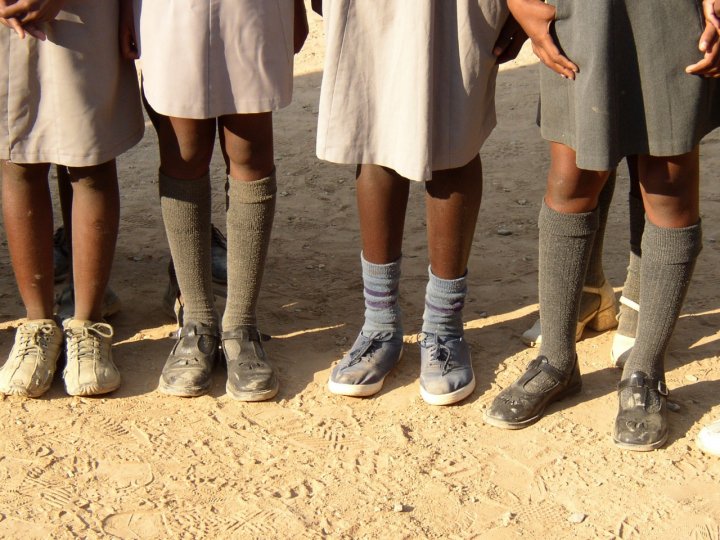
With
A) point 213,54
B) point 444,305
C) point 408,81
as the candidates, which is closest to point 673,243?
point 444,305

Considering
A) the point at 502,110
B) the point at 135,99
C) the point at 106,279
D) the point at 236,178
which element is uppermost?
the point at 135,99

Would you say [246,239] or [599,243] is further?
[599,243]

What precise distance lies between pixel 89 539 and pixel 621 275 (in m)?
2.47

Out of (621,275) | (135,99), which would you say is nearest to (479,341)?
(621,275)

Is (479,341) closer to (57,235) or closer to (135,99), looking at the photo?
(135,99)

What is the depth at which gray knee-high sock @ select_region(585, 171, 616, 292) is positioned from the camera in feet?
11.1

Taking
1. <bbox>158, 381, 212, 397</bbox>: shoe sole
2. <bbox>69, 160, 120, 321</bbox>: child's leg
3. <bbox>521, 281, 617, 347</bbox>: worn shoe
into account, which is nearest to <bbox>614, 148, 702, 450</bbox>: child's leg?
<bbox>521, 281, 617, 347</bbox>: worn shoe

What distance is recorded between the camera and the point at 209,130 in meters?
3.10

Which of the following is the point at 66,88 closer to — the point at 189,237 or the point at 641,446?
the point at 189,237

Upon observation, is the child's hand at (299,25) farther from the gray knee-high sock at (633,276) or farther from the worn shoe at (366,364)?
the gray knee-high sock at (633,276)

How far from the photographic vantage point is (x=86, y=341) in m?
3.29

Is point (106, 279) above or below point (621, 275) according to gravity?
above

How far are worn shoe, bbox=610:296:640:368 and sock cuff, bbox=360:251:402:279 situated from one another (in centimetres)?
82

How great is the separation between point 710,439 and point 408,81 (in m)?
1.37
